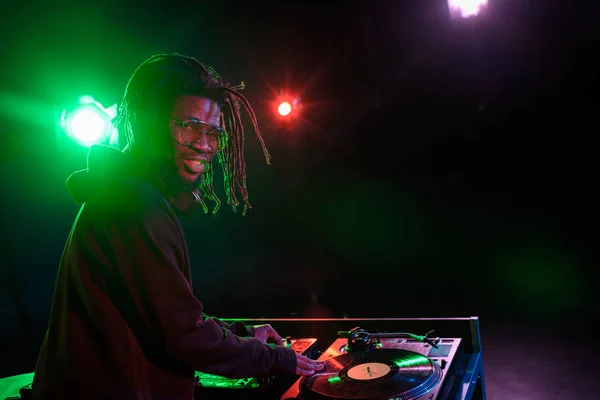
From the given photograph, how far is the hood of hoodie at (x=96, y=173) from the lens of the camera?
976mm

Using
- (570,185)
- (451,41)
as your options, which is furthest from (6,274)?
(570,185)

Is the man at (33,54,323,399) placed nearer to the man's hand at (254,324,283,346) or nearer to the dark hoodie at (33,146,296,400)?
the dark hoodie at (33,146,296,400)

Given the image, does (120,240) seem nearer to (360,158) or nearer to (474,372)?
(474,372)

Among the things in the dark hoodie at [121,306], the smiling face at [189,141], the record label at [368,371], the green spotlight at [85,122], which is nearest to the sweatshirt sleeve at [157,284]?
the dark hoodie at [121,306]

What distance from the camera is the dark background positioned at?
4211 mm

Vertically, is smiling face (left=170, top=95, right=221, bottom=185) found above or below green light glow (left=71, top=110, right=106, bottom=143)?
below

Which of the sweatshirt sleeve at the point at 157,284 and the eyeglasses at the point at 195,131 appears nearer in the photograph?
the sweatshirt sleeve at the point at 157,284

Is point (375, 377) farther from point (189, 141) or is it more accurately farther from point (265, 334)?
point (189, 141)

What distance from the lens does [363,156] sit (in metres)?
5.66

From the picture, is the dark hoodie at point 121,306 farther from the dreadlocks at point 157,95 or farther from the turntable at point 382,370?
the turntable at point 382,370

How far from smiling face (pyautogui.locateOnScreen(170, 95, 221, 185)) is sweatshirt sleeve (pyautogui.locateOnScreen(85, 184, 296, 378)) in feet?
0.65

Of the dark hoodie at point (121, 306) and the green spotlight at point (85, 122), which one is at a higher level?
the green spotlight at point (85, 122)

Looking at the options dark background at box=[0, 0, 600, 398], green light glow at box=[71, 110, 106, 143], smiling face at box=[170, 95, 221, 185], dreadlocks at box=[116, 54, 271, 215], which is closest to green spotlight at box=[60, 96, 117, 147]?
green light glow at box=[71, 110, 106, 143]

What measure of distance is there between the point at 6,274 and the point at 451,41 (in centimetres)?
582
